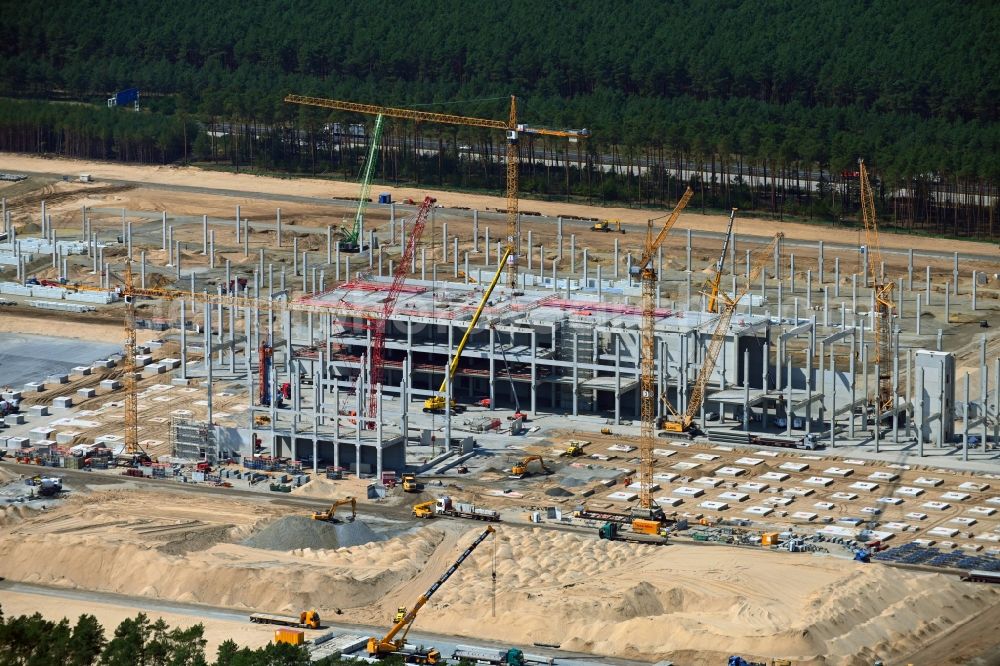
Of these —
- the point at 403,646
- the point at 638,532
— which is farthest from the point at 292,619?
the point at 638,532

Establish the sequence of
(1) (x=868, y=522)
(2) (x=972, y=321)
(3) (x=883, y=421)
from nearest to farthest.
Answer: (1) (x=868, y=522) → (3) (x=883, y=421) → (2) (x=972, y=321)

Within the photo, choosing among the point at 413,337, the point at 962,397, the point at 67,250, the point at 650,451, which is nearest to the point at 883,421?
the point at 962,397

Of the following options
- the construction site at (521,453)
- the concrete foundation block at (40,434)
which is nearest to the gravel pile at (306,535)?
the construction site at (521,453)

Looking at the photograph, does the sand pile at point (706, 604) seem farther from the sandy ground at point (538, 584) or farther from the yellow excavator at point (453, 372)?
the yellow excavator at point (453, 372)

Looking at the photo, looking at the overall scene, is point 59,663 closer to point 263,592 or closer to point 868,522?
point 263,592

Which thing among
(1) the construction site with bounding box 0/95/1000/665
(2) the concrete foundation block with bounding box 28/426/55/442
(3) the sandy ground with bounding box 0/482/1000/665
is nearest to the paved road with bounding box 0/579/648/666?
(1) the construction site with bounding box 0/95/1000/665

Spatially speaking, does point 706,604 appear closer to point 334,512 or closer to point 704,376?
point 334,512
